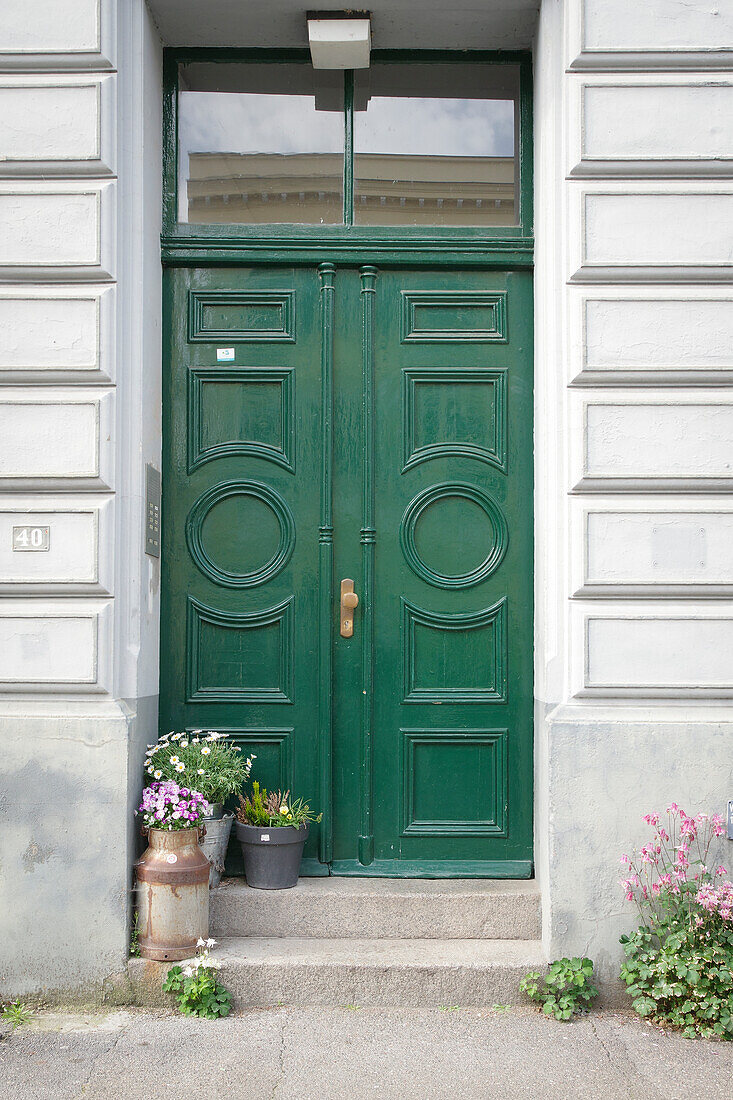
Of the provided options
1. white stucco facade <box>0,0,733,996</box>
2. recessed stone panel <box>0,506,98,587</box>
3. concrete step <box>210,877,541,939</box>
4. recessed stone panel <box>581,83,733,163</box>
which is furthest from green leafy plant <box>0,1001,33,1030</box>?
recessed stone panel <box>581,83,733,163</box>

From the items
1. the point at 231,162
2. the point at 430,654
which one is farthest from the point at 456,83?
the point at 430,654

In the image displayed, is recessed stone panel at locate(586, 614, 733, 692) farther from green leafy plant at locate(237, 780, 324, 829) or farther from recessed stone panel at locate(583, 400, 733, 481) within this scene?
green leafy plant at locate(237, 780, 324, 829)

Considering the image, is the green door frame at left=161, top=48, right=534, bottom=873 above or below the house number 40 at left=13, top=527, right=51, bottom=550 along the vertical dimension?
above

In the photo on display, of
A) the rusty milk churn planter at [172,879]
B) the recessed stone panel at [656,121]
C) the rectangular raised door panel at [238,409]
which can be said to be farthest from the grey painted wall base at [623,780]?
the recessed stone panel at [656,121]

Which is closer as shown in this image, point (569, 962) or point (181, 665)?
point (569, 962)

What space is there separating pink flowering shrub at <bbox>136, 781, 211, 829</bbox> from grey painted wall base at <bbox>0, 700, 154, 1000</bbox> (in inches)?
3.5

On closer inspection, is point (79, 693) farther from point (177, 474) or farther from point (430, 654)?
point (430, 654)

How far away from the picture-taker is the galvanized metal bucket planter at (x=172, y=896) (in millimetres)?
4316

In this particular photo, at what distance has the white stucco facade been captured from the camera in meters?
4.41

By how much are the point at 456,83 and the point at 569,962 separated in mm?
4290

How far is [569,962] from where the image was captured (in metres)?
4.31

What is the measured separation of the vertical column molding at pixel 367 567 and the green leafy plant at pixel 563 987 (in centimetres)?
100

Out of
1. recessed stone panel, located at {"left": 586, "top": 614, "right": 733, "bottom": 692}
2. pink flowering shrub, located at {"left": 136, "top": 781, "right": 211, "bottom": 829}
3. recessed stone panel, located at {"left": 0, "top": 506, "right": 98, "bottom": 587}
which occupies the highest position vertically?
recessed stone panel, located at {"left": 0, "top": 506, "right": 98, "bottom": 587}

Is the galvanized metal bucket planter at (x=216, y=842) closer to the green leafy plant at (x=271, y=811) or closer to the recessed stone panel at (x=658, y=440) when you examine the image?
the green leafy plant at (x=271, y=811)
